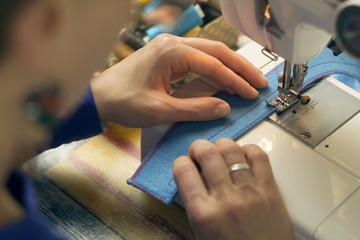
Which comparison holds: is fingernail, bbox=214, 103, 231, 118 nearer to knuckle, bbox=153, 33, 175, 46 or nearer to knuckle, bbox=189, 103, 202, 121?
knuckle, bbox=189, 103, 202, 121

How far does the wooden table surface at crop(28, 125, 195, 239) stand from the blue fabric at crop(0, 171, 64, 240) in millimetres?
308

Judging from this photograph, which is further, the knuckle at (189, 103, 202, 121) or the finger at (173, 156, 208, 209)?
the knuckle at (189, 103, 202, 121)

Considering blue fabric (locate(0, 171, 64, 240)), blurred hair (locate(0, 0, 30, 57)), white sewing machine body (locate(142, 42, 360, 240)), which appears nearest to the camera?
blurred hair (locate(0, 0, 30, 57))

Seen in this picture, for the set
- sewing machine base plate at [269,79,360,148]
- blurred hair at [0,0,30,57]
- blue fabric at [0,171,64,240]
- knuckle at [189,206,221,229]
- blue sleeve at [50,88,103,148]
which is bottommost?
blue sleeve at [50,88,103,148]

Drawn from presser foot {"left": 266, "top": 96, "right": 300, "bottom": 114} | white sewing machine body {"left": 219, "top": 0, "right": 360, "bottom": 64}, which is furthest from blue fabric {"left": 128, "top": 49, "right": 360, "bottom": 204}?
white sewing machine body {"left": 219, "top": 0, "right": 360, "bottom": 64}

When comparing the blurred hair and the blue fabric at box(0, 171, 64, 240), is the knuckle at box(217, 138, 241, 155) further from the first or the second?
the blurred hair

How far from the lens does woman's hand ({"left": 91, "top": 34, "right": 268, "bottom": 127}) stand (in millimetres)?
841

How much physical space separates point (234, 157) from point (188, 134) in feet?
0.41

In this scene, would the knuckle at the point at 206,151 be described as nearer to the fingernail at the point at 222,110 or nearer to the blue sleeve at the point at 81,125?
the fingernail at the point at 222,110

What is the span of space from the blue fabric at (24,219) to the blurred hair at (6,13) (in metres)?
0.20

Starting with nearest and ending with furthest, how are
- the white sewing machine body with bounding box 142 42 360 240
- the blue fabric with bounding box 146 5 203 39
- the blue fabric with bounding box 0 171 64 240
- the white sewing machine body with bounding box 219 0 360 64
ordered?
the blue fabric with bounding box 0 171 64 240 → the white sewing machine body with bounding box 219 0 360 64 → the white sewing machine body with bounding box 142 42 360 240 → the blue fabric with bounding box 146 5 203 39

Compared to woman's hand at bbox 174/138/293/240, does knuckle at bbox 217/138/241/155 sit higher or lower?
higher

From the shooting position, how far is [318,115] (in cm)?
85

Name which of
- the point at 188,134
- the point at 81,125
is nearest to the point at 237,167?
the point at 188,134
